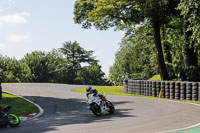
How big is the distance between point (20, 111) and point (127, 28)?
22089 mm

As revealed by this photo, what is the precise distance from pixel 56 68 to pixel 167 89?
5784 centimetres

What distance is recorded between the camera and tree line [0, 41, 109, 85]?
67.8m

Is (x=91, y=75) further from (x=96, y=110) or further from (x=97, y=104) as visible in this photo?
(x=96, y=110)

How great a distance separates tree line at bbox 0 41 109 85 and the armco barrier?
46.0m

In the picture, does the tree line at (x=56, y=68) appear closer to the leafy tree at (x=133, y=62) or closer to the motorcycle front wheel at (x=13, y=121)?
the leafy tree at (x=133, y=62)

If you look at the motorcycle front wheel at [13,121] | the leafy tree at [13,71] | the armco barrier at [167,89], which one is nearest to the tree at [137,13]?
the armco barrier at [167,89]

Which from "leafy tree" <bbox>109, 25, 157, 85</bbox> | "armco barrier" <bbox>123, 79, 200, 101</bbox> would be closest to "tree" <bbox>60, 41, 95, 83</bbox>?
"leafy tree" <bbox>109, 25, 157, 85</bbox>

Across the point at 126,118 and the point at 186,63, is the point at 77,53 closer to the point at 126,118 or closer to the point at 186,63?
the point at 186,63

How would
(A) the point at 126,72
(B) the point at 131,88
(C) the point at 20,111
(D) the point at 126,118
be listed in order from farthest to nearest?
1. (A) the point at 126,72
2. (B) the point at 131,88
3. (C) the point at 20,111
4. (D) the point at 126,118

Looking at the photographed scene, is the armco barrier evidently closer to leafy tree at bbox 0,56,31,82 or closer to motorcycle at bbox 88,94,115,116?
motorcycle at bbox 88,94,115,116

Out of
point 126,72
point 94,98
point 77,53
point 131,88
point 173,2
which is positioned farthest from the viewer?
point 77,53

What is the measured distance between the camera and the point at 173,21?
31.7 m

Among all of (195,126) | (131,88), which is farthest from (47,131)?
(131,88)

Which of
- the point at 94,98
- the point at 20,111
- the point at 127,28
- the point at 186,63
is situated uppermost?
the point at 127,28
